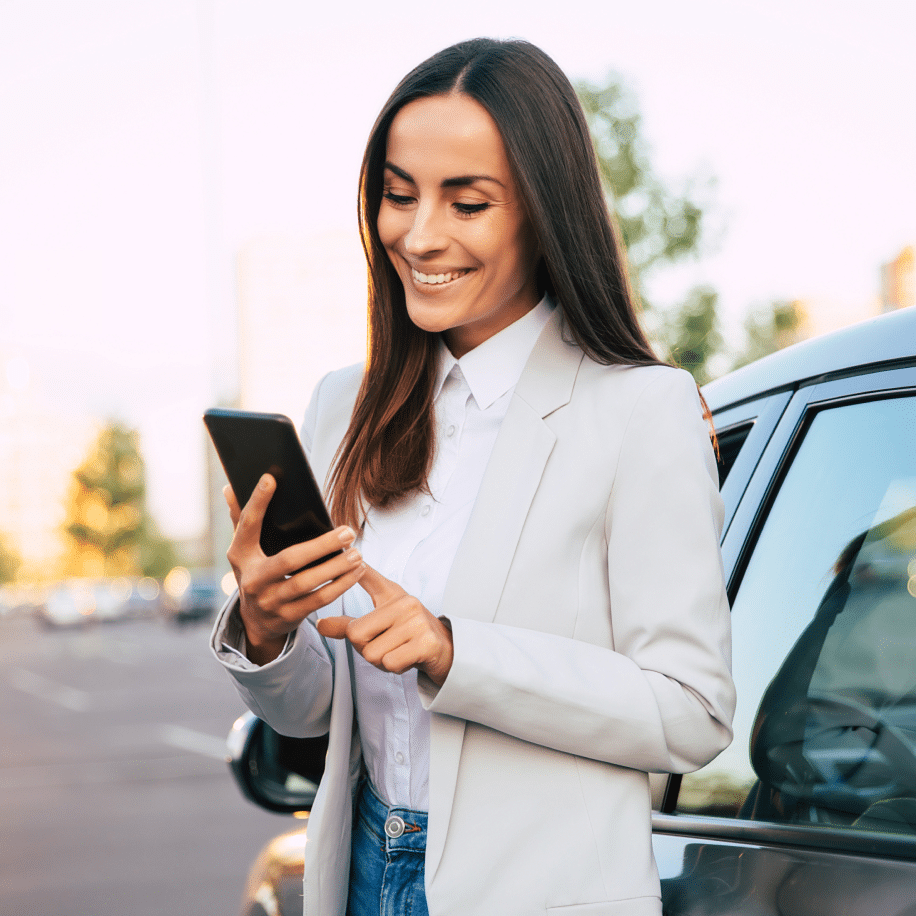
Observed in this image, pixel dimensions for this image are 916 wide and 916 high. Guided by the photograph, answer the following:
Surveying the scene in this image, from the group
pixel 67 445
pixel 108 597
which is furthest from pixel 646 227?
pixel 67 445

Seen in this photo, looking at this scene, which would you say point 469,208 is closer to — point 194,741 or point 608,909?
point 608,909

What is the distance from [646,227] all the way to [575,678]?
31.1 feet

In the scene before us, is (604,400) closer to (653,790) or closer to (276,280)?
(653,790)

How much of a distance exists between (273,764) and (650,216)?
353 inches

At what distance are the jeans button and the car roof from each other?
3.00 ft

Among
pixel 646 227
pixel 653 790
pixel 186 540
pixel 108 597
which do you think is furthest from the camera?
pixel 186 540

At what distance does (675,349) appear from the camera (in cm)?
183

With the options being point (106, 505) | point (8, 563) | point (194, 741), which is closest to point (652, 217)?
point (194, 741)

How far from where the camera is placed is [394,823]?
1.49m

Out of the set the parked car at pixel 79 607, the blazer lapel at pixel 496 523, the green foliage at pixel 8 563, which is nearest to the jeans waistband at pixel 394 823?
the blazer lapel at pixel 496 523

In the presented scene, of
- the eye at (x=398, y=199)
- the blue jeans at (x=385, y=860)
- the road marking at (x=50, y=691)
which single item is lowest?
the road marking at (x=50, y=691)

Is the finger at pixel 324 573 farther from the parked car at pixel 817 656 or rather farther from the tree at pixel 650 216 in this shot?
the tree at pixel 650 216

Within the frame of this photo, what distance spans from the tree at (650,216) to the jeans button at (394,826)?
8514 millimetres

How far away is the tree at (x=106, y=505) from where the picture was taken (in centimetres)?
7362
